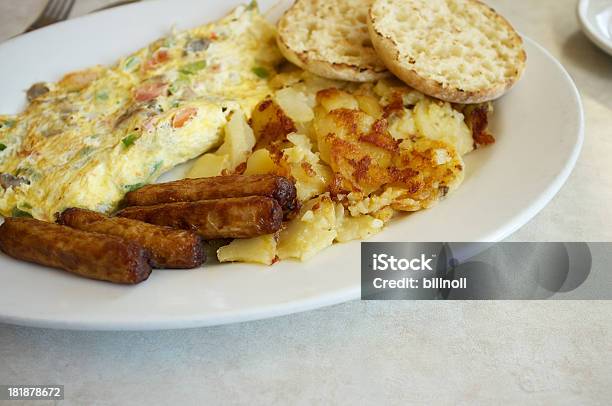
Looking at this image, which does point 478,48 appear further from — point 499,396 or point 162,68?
point 499,396

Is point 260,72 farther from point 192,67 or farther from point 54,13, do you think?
point 54,13

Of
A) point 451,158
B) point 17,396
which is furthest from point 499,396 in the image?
point 17,396

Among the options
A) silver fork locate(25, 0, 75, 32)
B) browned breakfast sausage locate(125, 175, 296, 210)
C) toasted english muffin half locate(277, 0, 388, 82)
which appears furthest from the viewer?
silver fork locate(25, 0, 75, 32)

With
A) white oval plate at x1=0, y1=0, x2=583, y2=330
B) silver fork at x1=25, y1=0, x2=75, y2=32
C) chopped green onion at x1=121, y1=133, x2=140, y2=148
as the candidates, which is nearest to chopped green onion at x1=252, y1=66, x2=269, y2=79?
chopped green onion at x1=121, y1=133, x2=140, y2=148

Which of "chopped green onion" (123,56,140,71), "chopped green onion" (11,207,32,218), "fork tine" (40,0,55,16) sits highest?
"chopped green onion" (123,56,140,71)

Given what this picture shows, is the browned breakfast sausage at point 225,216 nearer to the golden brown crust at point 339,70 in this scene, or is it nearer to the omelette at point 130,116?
the omelette at point 130,116

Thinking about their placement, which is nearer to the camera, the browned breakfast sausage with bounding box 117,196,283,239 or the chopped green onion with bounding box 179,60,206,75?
the browned breakfast sausage with bounding box 117,196,283,239

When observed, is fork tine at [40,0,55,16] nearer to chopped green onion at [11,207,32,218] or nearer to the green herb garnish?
the green herb garnish

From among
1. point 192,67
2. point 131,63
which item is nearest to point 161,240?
point 192,67

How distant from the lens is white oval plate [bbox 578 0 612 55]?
10.3 ft

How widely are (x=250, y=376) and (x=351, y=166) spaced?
0.80 m

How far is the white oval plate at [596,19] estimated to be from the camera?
3.14 meters

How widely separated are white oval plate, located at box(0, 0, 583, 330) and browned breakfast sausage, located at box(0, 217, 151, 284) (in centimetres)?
4

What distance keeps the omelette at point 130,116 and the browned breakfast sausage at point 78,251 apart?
26 cm
